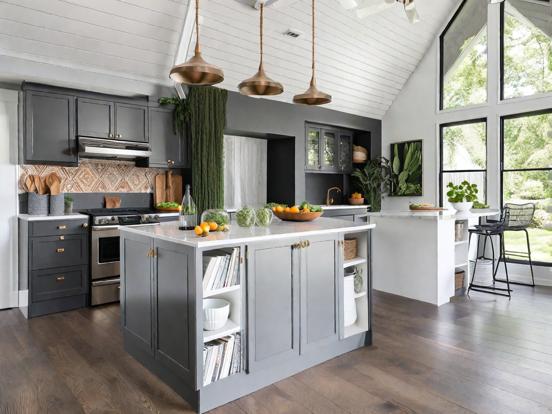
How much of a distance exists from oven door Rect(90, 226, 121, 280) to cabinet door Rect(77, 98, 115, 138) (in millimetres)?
1111

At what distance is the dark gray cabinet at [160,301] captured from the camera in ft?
7.54

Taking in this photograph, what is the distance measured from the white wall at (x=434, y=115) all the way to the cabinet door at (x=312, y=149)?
160 cm

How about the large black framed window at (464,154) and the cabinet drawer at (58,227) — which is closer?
the cabinet drawer at (58,227)

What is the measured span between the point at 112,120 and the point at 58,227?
Answer: 54.7 inches

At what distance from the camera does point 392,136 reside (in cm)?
746

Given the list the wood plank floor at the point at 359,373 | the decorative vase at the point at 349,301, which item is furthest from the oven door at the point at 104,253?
the decorative vase at the point at 349,301

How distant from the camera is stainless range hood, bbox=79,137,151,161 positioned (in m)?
4.41

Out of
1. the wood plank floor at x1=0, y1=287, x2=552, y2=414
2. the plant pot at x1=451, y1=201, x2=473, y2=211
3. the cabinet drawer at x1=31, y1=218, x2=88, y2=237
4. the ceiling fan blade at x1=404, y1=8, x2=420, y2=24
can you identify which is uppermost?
the ceiling fan blade at x1=404, y1=8, x2=420, y2=24

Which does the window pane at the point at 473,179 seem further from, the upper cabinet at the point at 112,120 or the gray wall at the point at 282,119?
the upper cabinet at the point at 112,120

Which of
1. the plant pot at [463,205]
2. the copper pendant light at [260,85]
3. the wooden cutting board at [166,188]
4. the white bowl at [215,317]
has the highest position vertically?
the copper pendant light at [260,85]

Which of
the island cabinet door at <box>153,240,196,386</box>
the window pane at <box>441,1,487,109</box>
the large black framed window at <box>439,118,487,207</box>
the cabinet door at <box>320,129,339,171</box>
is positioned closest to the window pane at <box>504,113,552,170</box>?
the large black framed window at <box>439,118,487,207</box>

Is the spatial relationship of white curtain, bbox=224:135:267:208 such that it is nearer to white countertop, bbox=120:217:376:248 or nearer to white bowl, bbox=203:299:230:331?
white countertop, bbox=120:217:376:248

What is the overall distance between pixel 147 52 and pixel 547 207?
219 inches

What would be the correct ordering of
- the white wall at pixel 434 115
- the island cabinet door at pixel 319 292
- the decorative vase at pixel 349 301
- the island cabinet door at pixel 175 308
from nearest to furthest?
the island cabinet door at pixel 175 308
the island cabinet door at pixel 319 292
the decorative vase at pixel 349 301
the white wall at pixel 434 115
